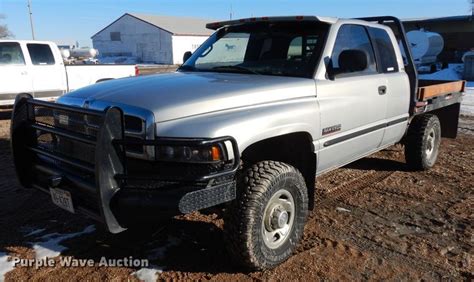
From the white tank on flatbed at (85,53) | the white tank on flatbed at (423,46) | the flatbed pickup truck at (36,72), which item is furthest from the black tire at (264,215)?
the white tank on flatbed at (85,53)

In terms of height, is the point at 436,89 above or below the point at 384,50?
below

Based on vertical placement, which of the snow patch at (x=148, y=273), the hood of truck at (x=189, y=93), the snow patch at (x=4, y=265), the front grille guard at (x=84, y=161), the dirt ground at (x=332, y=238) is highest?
the hood of truck at (x=189, y=93)

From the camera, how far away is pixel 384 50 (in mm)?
5180

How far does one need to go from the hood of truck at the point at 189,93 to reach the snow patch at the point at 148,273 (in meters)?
1.22

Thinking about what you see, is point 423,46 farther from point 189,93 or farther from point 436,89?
point 189,93

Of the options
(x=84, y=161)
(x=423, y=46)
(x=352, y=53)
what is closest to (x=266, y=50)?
(x=352, y=53)

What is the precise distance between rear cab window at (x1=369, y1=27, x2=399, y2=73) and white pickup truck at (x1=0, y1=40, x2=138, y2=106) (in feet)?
24.9

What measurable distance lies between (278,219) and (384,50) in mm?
2722

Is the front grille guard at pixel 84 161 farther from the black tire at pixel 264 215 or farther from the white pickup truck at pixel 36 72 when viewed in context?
the white pickup truck at pixel 36 72

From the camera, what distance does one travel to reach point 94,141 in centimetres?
305

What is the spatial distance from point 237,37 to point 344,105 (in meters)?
1.39

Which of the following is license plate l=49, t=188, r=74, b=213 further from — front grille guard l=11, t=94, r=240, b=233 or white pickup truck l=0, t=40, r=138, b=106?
white pickup truck l=0, t=40, r=138, b=106

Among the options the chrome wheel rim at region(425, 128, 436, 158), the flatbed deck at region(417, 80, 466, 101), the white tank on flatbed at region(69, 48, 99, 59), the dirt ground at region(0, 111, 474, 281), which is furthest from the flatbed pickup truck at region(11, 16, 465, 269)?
the white tank on flatbed at region(69, 48, 99, 59)

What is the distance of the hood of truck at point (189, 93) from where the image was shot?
3195 millimetres
